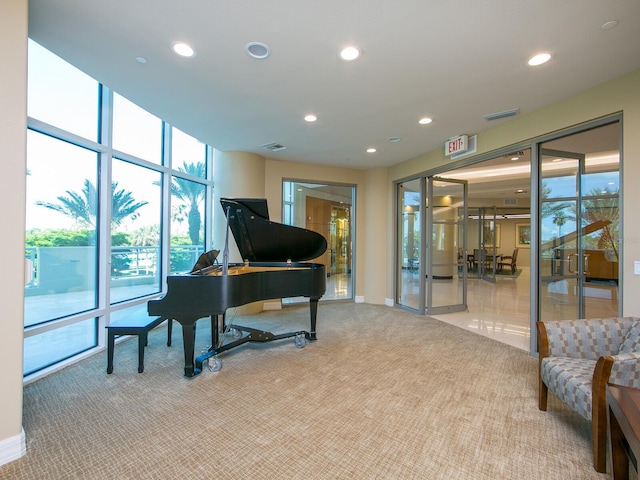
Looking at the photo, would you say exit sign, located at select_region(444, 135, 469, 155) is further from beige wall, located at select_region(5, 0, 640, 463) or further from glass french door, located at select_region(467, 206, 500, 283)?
glass french door, located at select_region(467, 206, 500, 283)

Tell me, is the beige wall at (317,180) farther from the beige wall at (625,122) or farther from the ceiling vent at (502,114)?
the beige wall at (625,122)

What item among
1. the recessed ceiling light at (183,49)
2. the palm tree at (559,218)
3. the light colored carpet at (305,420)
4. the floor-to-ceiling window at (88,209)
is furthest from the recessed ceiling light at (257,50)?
the palm tree at (559,218)

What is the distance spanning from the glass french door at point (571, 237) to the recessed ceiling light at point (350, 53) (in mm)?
2645

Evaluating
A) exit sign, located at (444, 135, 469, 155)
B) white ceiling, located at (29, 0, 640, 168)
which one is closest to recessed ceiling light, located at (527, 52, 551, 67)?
white ceiling, located at (29, 0, 640, 168)

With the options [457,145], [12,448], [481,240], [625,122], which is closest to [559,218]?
[625,122]

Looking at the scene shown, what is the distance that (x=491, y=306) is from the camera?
20.3 feet

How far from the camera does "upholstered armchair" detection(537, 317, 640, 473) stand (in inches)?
68.6

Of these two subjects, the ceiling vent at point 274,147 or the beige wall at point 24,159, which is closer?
the beige wall at point 24,159

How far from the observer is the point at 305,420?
7.34 feet

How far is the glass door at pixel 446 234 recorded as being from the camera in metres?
5.47

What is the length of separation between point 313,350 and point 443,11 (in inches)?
134

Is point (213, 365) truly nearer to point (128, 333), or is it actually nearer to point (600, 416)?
point (128, 333)

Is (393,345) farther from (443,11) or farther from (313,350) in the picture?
(443,11)

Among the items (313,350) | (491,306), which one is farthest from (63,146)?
(491,306)
